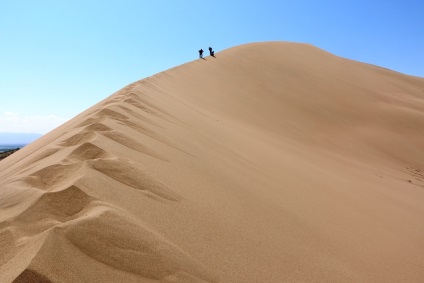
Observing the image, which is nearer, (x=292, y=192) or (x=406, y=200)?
(x=292, y=192)

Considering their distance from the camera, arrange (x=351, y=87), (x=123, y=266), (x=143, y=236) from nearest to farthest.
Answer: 1. (x=123, y=266)
2. (x=143, y=236)
3. (x=351, y=87)

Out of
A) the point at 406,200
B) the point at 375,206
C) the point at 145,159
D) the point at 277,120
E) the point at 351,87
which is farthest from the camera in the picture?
the point at 351,87

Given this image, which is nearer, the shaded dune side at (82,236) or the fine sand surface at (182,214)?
the shaded dune side at (82,236)

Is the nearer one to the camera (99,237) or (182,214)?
(99,237)

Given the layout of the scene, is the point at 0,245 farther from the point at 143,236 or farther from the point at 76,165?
the point at 76,165

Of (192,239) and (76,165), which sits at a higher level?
(76,165)

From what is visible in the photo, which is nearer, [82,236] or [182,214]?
[82,236]

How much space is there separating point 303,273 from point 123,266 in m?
0.91

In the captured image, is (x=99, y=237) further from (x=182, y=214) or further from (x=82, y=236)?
(x=182, y=214)

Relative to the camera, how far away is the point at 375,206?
3.42 meters

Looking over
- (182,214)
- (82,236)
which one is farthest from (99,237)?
(182,214)

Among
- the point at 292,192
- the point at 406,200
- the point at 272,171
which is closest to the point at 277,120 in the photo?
the point at 406,200

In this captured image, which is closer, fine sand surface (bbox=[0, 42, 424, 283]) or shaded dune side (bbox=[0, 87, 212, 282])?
shaded dune side (bbox=[0, 87, 212, 282])

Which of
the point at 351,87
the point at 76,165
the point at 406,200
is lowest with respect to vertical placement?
the point at 406,200
